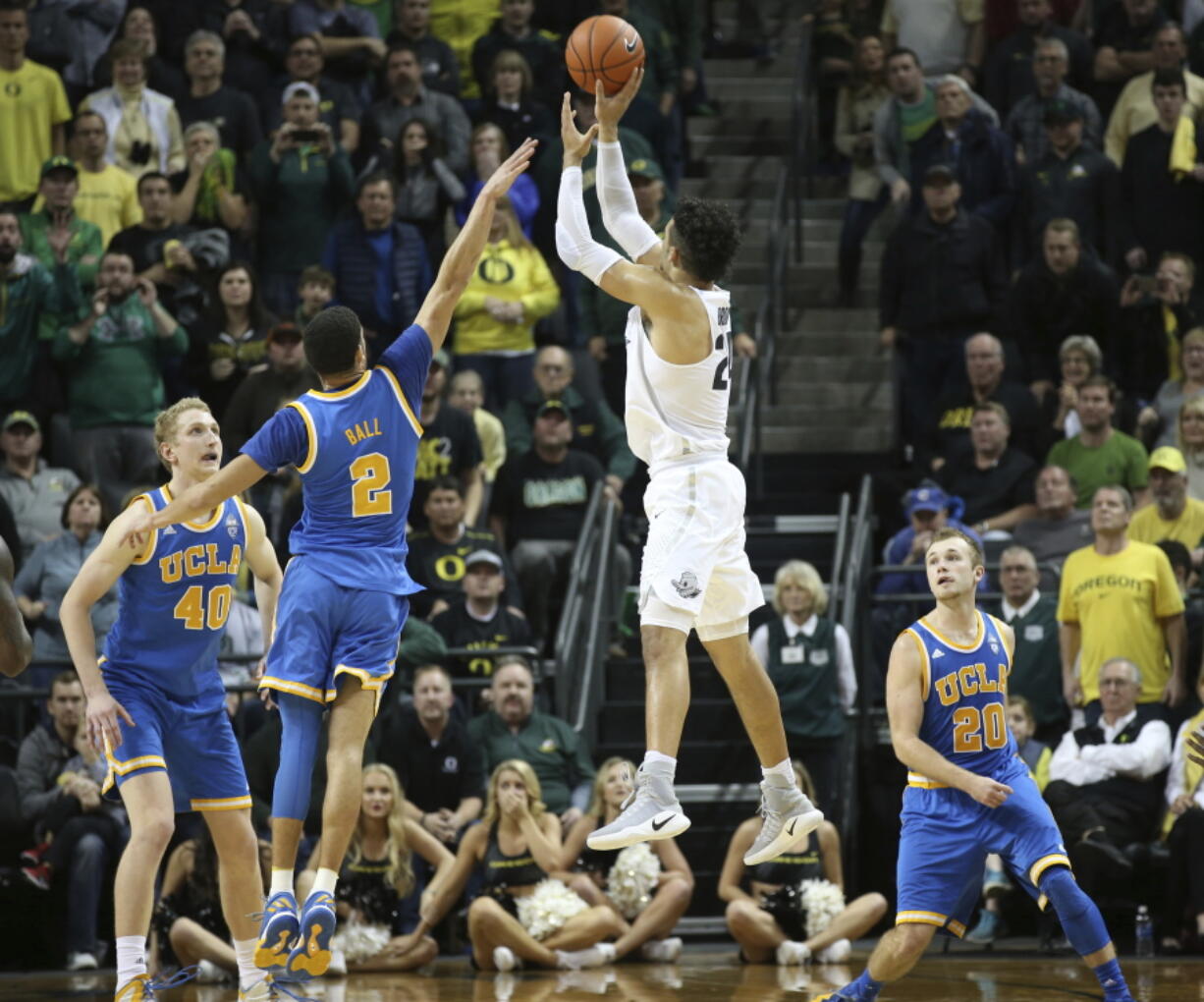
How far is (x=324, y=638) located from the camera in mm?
7504

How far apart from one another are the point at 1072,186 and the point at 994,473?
112 inches

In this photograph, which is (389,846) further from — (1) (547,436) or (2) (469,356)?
(2) (469,356)

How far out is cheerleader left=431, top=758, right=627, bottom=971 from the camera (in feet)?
36.3

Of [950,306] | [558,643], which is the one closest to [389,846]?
[558,643]

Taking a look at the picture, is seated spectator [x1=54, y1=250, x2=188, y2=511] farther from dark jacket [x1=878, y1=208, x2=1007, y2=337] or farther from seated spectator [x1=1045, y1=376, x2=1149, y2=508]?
seated spectator [x1=1045, y1=376, x2=1149, y2=508]

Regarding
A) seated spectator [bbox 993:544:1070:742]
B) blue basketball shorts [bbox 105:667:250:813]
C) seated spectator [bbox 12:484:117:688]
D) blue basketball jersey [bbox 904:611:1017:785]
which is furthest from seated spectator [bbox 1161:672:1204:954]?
seated spectator [bbox 12:484:117:688]

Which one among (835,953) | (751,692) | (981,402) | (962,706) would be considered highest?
(981,402)

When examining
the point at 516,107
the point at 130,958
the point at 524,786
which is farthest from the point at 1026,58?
the point at 130,958

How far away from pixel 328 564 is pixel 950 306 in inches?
331

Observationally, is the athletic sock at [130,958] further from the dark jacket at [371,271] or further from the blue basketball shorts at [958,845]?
the dark jacket at [371,271]

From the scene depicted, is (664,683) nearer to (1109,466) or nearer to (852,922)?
(852,922)

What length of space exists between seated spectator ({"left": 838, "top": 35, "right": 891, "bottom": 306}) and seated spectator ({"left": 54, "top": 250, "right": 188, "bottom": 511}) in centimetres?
563

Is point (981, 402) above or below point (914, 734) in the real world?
above

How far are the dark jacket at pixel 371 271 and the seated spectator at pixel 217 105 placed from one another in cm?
152
